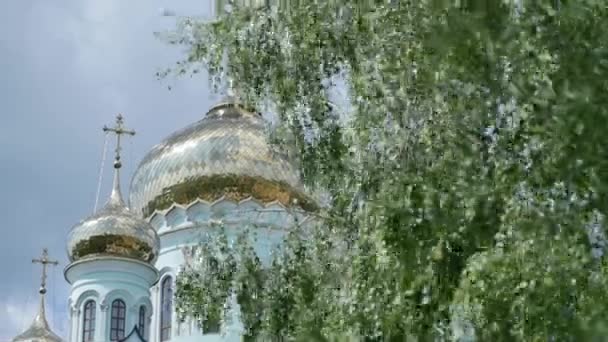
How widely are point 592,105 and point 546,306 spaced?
1061 mm

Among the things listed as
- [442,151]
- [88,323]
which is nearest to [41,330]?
[88,323]

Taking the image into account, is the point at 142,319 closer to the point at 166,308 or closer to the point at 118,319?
the point at 118,319

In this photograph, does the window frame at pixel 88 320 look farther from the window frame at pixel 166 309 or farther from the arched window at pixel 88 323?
the window frame at pixel 166 309

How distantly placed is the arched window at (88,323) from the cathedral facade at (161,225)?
0.06 feet

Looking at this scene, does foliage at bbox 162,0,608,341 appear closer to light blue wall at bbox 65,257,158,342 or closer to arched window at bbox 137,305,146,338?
light blue wall at bbox 65,257,158,342

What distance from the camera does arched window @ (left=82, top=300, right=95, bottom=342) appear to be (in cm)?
2191

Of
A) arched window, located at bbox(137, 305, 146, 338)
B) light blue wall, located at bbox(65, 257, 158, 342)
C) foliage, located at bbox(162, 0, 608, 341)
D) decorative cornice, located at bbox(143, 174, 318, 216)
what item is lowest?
foliage, located at bbox(162, 0, 608, 341)

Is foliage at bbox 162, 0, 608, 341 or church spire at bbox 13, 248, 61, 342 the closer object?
foliage at bbox 162, 0, 608, 341

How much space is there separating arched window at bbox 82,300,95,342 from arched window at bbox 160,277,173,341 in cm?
116

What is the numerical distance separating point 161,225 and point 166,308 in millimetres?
1445

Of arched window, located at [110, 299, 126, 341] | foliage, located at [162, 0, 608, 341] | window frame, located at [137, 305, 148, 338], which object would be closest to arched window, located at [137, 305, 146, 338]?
window frame, located at [137, 305, 148, 338]

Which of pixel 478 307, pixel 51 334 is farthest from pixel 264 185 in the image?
pixel 478 307

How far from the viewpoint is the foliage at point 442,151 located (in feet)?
21.6

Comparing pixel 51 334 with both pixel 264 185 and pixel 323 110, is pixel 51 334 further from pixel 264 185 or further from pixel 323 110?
pixel 323 110
